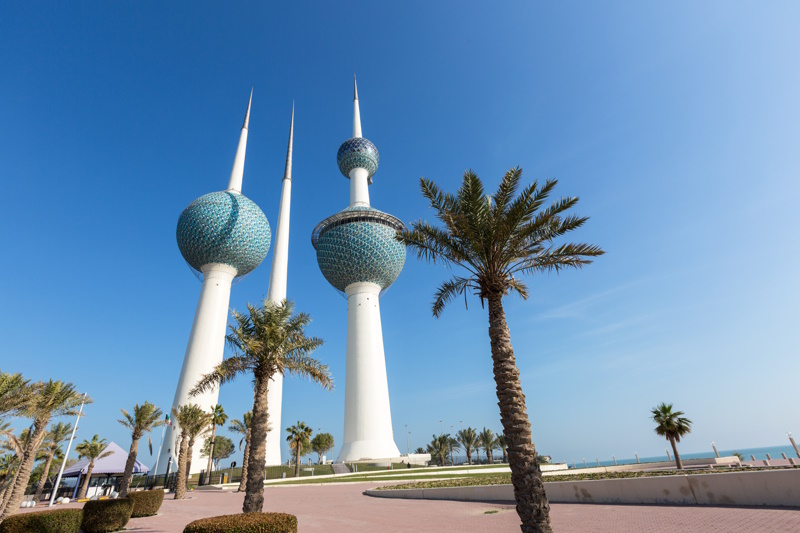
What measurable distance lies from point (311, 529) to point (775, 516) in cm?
1099

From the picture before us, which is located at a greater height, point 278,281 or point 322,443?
point 278,281

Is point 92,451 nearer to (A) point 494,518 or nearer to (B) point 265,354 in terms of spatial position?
(B) point 265,354

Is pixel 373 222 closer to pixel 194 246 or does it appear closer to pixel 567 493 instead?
pixel 194 246

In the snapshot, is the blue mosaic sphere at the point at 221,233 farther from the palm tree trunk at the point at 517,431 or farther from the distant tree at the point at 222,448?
the palm tree trunk at the point at 517,431

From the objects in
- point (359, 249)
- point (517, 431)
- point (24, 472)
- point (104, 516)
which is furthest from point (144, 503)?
point (359, 249)

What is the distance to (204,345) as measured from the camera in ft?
166

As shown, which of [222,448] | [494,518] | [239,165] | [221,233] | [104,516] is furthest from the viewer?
[222,448]

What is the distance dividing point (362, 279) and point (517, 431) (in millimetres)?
47720

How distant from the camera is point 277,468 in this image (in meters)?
47.1

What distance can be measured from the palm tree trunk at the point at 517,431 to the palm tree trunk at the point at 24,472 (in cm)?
1788

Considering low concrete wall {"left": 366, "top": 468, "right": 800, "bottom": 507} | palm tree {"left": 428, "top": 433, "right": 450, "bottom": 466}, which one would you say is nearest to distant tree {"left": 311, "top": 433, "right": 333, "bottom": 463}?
palm tree {"left": 428, "top": 433, "right": 450, "bottom": 466}

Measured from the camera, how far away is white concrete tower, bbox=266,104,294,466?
52.3 m

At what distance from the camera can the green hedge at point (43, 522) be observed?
9.95 meters

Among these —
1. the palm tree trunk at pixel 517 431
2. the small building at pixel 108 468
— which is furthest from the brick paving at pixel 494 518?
the small building at pixel 108 468
